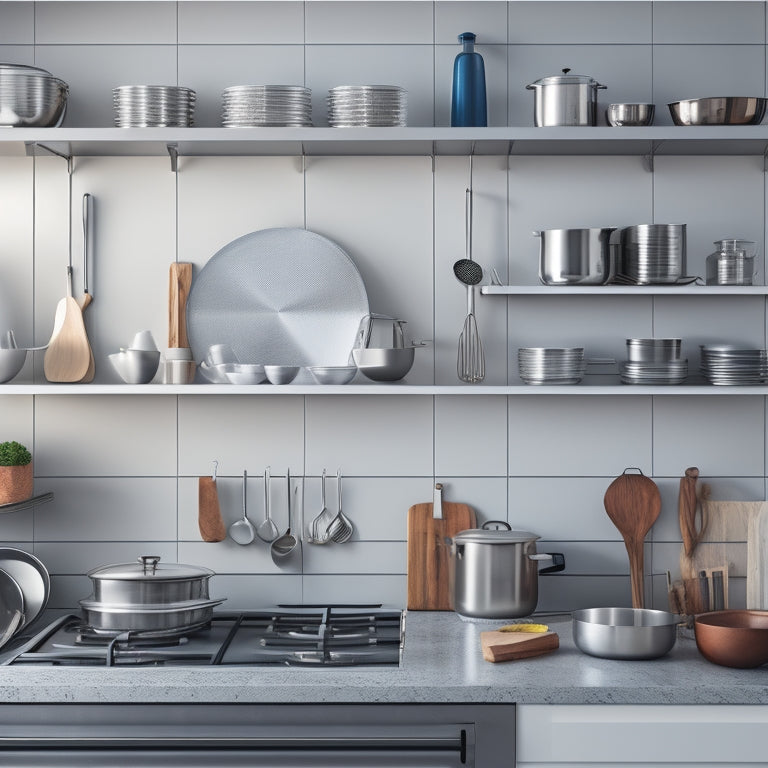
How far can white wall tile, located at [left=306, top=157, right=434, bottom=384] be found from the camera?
8.14 ft

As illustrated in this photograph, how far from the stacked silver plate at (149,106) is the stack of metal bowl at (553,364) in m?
1.07

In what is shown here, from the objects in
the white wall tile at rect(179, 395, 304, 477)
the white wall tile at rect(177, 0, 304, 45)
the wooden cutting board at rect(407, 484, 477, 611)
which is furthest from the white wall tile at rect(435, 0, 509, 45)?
the wooden cutting board at rect(407, 484, 477, 611)

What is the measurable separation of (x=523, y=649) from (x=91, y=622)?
1.00 metres

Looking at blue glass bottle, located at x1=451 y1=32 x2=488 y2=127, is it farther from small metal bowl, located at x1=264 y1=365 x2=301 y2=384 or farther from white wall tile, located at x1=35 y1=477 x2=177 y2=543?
white wall tile, located at x1=35 y1=477 x2=177 y2=543

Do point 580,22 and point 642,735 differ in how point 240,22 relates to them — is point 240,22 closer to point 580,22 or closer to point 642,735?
point 580,22

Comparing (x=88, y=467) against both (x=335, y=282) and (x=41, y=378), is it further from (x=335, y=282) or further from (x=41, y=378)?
(x=335, y=282)

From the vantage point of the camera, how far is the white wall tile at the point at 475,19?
2.46 m

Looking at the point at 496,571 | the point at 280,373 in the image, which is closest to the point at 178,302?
the point at 280,373

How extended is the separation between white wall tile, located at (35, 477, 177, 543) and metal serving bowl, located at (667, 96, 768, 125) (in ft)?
5.34

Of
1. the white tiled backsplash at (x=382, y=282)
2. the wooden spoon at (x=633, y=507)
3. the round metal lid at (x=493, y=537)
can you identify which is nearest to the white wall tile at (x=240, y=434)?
the white tiled backsplash at (x=382, y=282)

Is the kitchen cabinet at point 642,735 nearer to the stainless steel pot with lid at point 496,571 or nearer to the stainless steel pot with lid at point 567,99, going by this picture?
the stainless steel pot with lid at point 496,571

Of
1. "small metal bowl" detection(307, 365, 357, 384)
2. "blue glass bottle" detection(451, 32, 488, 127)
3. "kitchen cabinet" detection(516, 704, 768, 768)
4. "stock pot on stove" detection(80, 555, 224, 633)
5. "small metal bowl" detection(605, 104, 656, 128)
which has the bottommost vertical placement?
"kitchen cabinet" detection(516, 704, 768, 768)

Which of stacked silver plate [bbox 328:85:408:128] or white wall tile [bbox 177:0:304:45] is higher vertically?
white wall tile [bbox 177:0:304:45]

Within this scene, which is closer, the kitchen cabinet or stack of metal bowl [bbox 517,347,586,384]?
the kitchen cabinet
